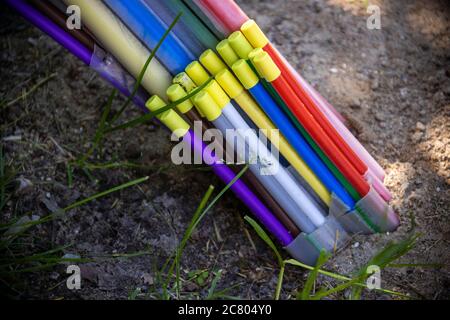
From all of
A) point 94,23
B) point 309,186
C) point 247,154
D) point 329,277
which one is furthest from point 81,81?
point 329,277

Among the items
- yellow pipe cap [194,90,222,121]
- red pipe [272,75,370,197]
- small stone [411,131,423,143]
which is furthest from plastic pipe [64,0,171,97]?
small stone [411,131,423,143]

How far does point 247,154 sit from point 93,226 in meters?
0.53

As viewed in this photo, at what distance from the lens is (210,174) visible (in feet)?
5.81

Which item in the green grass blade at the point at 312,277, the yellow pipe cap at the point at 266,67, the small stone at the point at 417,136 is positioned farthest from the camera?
the small stone at the point at 417,136

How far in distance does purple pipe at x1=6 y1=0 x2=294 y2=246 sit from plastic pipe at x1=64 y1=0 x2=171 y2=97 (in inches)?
2.4

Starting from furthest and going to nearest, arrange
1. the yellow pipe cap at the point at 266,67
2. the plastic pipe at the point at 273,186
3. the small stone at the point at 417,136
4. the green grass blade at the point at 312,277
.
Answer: the small stone at the point at 417,136
the plastic pipe at the point at 273,186
the yellow pipe cap at the point at 266,67
the green grass blade at the point at 312,277

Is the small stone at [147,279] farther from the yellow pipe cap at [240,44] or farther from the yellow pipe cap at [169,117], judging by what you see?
the yellow pipe cap at [240,44]

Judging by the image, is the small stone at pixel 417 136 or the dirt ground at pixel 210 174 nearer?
the dirt ground at pixel 210 174

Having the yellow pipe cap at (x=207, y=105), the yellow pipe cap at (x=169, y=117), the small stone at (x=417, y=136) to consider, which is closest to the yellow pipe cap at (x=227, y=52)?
the yellow pipe cap at (x=207, y=105)

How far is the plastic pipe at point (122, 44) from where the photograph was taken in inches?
55.6

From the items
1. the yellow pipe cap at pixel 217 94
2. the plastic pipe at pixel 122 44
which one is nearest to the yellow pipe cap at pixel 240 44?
the yellow pipe cap at pixel 217 94

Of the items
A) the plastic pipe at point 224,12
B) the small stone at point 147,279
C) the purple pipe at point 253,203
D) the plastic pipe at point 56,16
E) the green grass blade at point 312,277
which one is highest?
the plastic pipe at point 56,16

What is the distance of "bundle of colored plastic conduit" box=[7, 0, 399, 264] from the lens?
4.65ft

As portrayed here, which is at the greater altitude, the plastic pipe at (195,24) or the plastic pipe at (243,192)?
the plastic pipe at (195,24)
